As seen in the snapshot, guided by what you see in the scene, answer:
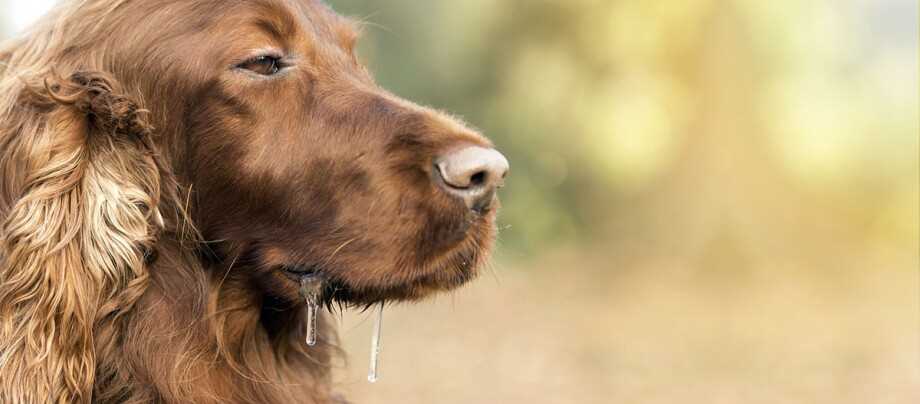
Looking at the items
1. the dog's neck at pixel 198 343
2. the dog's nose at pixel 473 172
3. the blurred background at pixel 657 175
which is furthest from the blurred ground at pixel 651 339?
the dog's nose at pixel 473 172

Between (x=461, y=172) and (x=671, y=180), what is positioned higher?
(x=671, y=180)

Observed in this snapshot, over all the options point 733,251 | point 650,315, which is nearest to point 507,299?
point 650,315

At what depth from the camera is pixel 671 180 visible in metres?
13.2

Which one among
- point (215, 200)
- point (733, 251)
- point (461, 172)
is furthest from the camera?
point (733, 251)

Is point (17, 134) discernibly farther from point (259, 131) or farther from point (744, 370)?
point (744, 370)

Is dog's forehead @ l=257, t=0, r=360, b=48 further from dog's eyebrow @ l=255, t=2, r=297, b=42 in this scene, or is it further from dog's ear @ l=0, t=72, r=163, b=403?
dog's ear @ l=0, t=72, r=163, b=403

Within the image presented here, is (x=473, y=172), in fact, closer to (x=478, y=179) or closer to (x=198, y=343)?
(x=478, y=179)

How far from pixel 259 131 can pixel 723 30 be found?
1020 cm

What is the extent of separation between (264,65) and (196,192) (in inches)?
16.9

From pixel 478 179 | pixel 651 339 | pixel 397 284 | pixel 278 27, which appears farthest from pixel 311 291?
pixel 651 339

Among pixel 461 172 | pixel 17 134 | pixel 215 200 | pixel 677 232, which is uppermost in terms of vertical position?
pixel 677 232

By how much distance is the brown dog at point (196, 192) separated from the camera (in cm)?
297

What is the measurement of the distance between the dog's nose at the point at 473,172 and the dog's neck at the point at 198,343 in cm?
72

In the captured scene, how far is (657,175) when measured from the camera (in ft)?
43.4
